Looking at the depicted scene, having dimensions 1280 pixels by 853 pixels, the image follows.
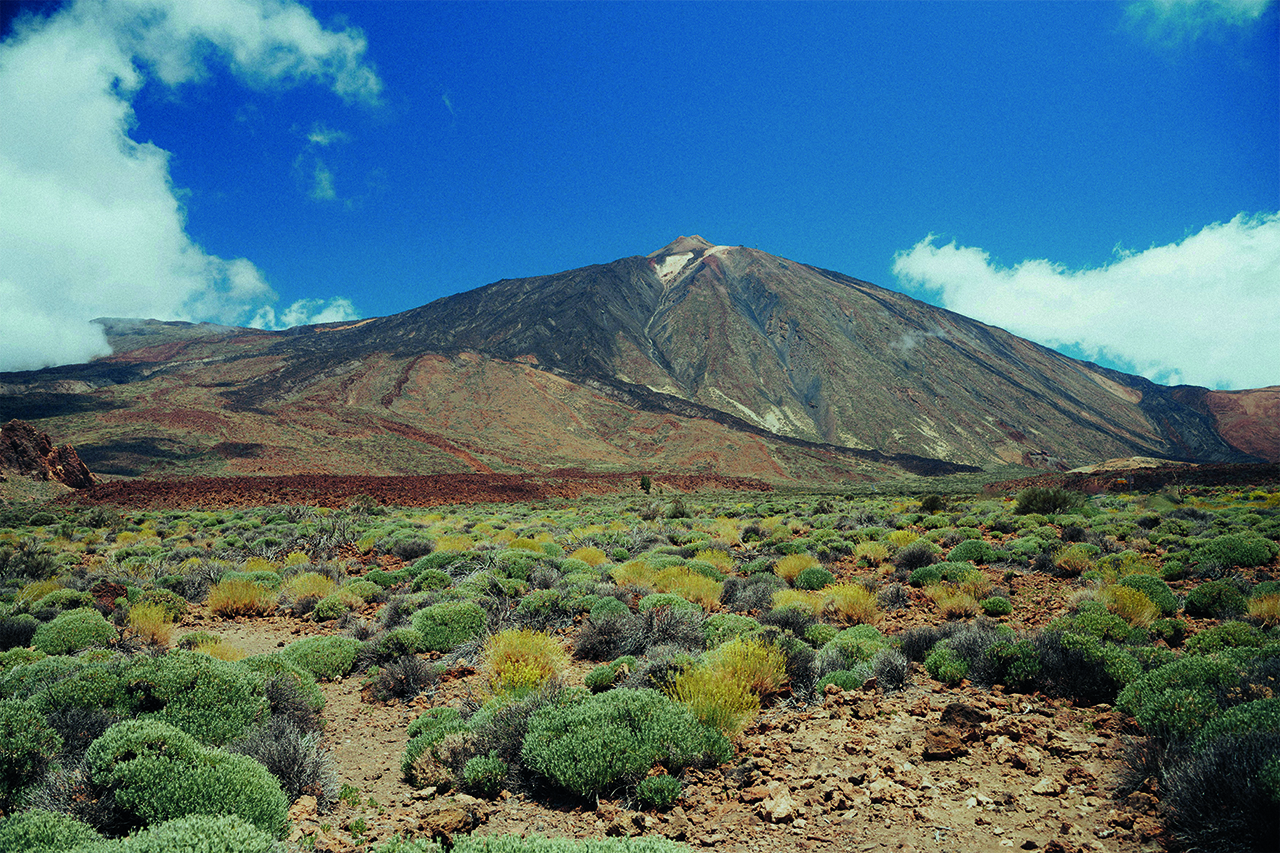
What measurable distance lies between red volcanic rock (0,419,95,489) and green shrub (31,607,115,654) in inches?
1321

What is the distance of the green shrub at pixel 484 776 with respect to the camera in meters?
4.43

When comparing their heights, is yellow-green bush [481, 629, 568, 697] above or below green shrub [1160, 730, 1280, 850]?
below

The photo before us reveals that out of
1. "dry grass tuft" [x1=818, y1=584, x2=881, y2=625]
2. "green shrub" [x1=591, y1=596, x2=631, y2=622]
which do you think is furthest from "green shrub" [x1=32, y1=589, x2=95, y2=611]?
"dry grass tuft" [x1=818, y1=584, x2=881, y2=625]

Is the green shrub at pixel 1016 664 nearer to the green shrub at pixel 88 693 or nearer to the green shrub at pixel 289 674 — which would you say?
the green shrub at pixel 289 674

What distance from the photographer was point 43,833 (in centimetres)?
307

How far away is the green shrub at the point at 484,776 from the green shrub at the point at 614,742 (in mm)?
213

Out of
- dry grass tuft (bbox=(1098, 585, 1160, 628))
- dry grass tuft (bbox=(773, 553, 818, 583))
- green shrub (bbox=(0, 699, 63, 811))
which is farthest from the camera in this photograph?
dry grass tuft (bbox=(773, 553, 818, 583))

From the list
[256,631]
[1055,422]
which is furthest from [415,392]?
[1055,422]

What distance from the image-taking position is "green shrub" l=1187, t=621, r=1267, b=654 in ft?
18.0

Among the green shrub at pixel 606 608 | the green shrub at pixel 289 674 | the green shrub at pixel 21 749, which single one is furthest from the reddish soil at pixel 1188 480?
the green shrub at pixel 21 749

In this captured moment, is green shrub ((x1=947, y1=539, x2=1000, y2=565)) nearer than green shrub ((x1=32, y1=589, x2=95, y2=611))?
No

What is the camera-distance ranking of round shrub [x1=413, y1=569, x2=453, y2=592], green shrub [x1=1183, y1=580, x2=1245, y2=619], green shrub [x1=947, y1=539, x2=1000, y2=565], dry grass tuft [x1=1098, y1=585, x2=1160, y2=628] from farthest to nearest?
green shrub [x1=947, y1=539, x2=1000, y2=565]
round shrub [x1=413, y1=569, x2=453, y2=592]
green shrub [x1=1183, y1=580, x2=1245, y2=619]
dry grass tuft [x1=1098, y1=585, x2=1160, y2=628]

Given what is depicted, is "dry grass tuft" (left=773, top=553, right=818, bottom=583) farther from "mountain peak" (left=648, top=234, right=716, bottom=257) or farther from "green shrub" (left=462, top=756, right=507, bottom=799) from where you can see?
"mountain peak" (left=648, top=234, right=716, bottom=257)

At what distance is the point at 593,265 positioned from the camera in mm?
146500
